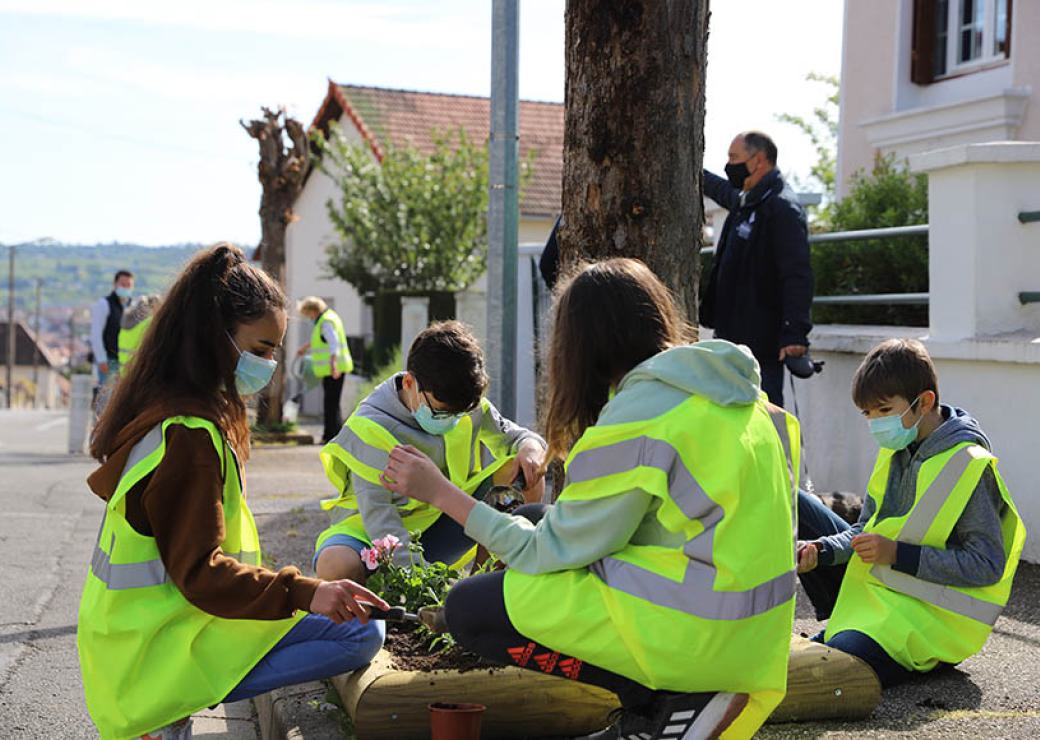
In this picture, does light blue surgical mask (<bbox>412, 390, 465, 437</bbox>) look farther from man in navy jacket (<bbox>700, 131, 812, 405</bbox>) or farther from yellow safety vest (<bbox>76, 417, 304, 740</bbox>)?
man in navy jacket (<bbox>700, 131, 812, 405</bbox>)

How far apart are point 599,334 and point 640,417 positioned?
264mm

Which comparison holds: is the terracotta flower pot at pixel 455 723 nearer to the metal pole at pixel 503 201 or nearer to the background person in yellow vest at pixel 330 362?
the metal pole at pixel 503 201

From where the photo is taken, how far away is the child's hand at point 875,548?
436 centimetres

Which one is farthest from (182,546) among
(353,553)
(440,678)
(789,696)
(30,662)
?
(30,662)

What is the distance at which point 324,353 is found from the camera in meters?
15.8

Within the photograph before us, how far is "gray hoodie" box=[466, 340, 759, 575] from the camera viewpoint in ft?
9.91

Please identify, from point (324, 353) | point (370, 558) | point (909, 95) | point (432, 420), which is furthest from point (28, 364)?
point (370, 558)

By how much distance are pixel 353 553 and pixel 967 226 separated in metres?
4.13

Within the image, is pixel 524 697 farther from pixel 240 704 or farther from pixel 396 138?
pixel 396 138

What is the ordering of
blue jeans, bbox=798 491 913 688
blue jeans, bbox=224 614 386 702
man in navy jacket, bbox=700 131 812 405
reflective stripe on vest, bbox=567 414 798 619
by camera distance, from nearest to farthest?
reflective stripe on vest, bbox=567 414 798 619
blue jeans, bbox=224 614 386 702
blue jeans, bbox=798 491 913 688
man in navy jacket, bbox=700 131 812 405

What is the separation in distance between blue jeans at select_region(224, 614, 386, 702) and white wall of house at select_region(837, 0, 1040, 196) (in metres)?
10.1

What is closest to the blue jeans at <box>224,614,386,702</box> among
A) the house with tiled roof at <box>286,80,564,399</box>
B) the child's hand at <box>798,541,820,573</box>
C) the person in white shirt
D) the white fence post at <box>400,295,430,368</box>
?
the child's hand at <box>798,541,820,573</box>

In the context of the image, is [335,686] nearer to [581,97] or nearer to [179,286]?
[179,286]

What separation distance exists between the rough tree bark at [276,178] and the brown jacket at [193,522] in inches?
589
